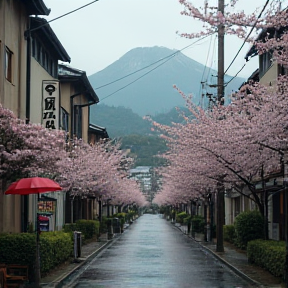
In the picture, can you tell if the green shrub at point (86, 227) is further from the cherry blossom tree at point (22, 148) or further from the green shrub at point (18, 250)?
the cherry blossom tree at point (22, 148)

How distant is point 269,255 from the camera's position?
19.7 metres

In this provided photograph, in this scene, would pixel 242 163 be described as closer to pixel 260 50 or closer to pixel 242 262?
pixel 242 262

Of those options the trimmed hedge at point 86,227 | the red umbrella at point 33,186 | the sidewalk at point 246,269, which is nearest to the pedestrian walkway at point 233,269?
the sidewalk at point 246,269

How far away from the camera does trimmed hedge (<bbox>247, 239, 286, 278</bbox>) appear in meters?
18.1

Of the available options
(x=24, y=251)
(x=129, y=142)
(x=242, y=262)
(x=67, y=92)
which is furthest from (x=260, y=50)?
(x=129, y=142)

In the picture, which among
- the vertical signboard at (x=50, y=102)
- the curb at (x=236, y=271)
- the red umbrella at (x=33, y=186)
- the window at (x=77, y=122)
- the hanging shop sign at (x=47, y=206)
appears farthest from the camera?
the window at (x=77, y=122)

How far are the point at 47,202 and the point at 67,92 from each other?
9.46 meters

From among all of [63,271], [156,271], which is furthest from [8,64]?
[156,271]

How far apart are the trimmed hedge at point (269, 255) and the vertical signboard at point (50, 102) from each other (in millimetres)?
9468

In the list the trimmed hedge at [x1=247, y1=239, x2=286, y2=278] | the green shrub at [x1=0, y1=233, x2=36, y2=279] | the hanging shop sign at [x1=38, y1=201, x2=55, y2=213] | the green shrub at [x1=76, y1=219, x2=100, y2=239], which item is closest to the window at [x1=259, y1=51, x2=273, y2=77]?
the green shrub at [x1=76, y1=219, x2=100, y2=239]

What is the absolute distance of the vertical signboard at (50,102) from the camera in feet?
88.1

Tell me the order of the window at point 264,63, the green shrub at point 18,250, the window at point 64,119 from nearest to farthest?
1. the green shrub at point 18,250
2. the window at point 264,63
3. the window at point 64,119

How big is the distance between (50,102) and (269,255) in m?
11.7

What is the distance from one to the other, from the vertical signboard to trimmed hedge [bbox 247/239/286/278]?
9468mm
